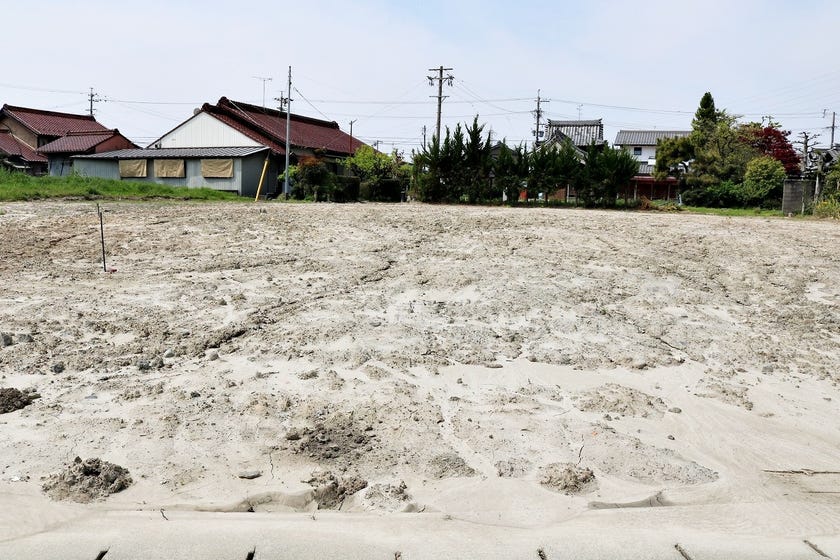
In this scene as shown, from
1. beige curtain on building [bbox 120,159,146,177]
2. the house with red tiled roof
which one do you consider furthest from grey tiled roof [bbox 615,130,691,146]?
beige curtain on building [bbox 120,159,146,177]

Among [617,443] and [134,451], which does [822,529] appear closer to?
[617,443]

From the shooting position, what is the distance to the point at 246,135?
25.9 metres

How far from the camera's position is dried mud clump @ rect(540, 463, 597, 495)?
12.6 ft

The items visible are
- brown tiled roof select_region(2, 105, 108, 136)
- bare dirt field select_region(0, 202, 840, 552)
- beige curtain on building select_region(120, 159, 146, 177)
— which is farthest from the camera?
brown tiled roof select_region(2, 105, 108, 136)

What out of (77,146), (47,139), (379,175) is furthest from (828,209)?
(47,139)

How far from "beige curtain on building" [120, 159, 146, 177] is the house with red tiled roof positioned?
1.90 m

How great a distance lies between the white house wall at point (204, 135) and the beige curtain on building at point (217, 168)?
Answer: 1.91 metres

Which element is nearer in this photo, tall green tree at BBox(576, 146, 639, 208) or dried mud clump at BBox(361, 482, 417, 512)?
dried mud clump at BBox(361, 482, 417, 512)

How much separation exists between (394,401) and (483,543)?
64.4 inches

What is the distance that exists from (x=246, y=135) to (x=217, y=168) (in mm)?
2240

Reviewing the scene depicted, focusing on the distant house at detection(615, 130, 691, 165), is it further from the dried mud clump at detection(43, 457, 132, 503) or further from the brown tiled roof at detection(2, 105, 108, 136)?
the dried mud clump at detection(43, 457, 132, 503)

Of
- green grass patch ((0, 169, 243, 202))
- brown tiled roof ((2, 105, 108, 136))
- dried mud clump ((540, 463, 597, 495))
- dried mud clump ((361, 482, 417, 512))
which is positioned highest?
brown tiled roof ((2, 105, 108, 136))

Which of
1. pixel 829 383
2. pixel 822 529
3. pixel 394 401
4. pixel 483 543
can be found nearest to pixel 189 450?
pixel 394 401

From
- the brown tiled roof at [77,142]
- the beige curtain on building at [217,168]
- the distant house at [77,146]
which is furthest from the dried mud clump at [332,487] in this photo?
→ the brown tiled roof at [77,142]
